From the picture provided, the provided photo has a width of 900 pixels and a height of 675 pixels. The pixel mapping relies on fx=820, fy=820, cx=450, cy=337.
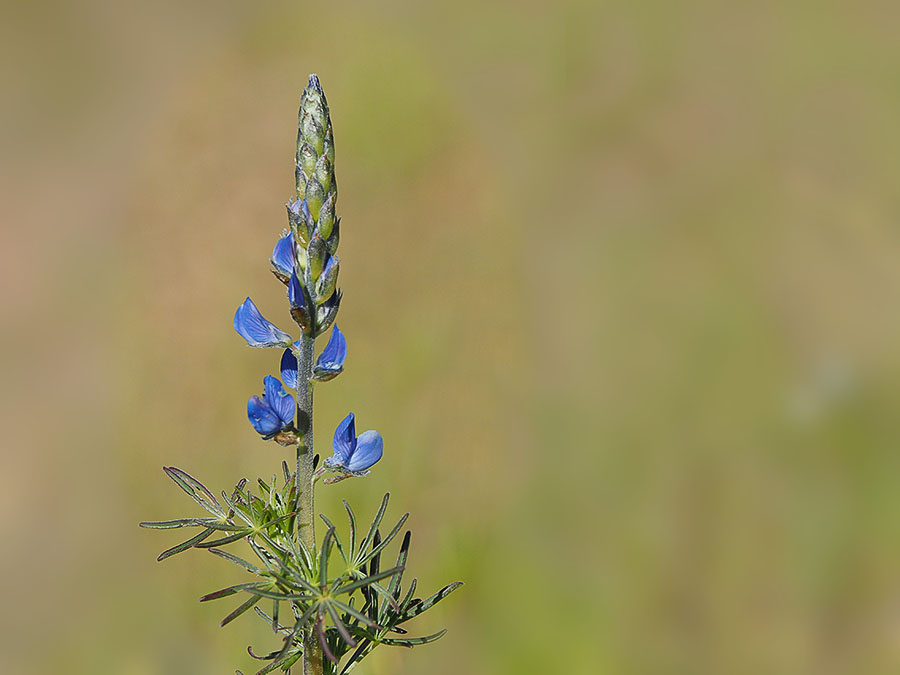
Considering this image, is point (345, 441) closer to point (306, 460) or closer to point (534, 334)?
point (306, 460)

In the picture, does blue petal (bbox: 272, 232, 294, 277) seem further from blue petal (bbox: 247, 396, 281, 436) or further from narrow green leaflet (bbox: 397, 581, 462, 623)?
narrow green leaflet (bbox: 397, 581, 462, 623)

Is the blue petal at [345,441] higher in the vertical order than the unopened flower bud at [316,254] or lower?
lower

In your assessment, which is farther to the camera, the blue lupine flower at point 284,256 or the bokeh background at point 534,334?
the bokeh background at point 534,334

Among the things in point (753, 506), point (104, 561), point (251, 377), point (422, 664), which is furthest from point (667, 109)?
point (104, 561)

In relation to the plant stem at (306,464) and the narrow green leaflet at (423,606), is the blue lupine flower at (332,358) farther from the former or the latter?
the narrow green leaflet at (423,606)

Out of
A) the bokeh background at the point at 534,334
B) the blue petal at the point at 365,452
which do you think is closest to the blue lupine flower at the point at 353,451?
the blue petal at the point at 365,452

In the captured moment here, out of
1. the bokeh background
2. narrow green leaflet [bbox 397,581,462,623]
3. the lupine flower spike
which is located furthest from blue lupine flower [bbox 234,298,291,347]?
the bokeh background
